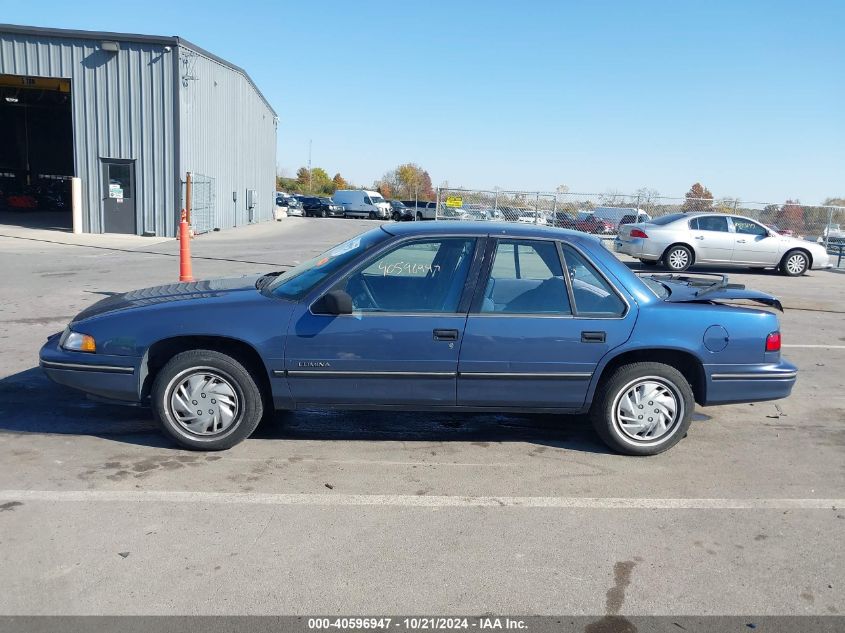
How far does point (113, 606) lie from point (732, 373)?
4.04m

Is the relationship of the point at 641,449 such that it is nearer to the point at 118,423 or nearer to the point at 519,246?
the point at 519,246

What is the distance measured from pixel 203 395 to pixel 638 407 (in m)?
2.96

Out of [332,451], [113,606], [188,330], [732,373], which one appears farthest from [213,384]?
[732,373]

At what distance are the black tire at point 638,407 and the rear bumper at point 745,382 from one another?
169 mm

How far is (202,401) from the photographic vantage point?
15.6 feet

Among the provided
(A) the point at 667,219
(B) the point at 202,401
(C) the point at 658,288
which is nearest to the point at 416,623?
(B) the point at 202,401

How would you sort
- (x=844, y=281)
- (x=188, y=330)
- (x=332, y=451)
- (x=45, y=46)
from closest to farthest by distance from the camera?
(x=188, y=330)
(x=332, y=451)
(x=844, y=281)
(x=45, y=46)

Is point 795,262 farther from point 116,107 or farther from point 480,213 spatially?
point 116,107

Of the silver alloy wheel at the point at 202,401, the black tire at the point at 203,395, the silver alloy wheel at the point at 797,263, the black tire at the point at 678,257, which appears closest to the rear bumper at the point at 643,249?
the black tire at the point at 678,257

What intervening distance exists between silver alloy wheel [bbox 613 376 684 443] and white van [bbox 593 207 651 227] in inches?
659

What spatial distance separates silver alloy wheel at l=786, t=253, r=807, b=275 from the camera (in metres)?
17.9

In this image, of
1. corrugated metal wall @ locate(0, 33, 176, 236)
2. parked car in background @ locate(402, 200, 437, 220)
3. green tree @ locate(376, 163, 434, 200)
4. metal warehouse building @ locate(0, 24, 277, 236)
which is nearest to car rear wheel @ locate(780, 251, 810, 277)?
metal warehouse building @ locate(0, 24, 277, 236)

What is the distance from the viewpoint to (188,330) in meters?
4.66

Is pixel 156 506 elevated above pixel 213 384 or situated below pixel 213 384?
below
